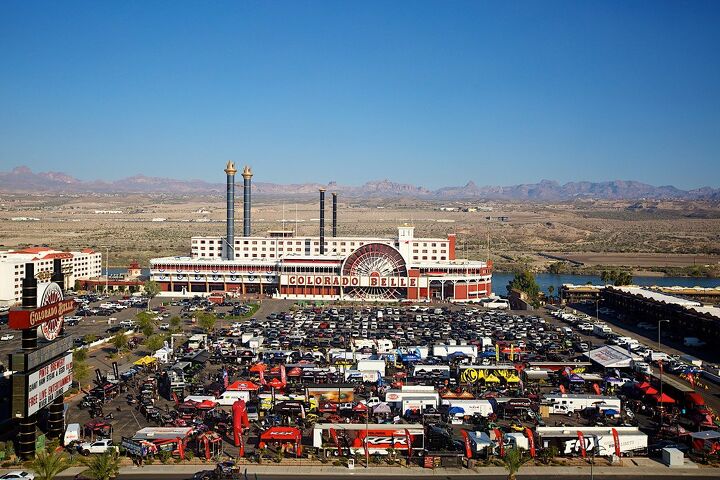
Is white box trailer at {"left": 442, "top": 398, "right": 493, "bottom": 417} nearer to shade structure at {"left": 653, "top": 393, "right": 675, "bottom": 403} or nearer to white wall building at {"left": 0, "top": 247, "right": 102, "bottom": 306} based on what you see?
shade structure at {"left": 653, "top": 393, "right": 675, "bottom": 403}

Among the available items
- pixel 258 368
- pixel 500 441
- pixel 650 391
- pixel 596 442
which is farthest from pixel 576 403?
pixel 258 368

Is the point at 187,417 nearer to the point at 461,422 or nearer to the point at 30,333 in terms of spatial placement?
the point at 30,333

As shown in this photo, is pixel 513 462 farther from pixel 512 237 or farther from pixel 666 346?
pixel 512 237

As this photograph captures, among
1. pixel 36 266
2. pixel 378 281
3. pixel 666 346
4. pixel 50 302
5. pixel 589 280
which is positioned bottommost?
pixel 589 280

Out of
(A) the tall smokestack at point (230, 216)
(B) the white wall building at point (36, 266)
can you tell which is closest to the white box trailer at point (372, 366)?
(B) the white wall building at point (36, 266)

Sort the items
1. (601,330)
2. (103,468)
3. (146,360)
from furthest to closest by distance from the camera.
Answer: (601,330), (146,360), (103,468)

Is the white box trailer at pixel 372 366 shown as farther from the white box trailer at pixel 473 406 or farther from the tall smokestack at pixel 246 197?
the tall smokestack at pixel 246 197
